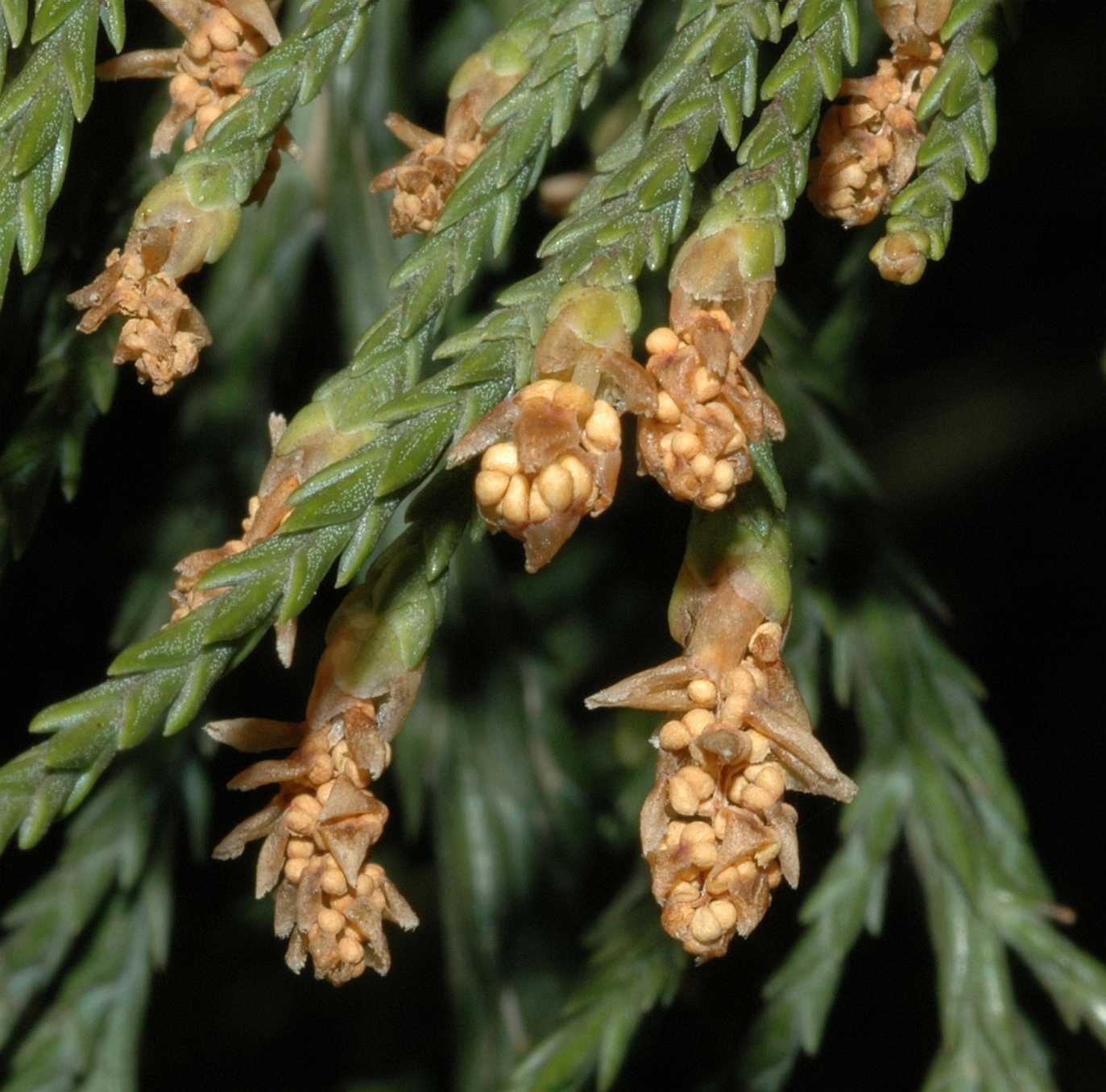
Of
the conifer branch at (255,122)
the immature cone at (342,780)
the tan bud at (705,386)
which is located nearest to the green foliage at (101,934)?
the immature cone at (342,780)

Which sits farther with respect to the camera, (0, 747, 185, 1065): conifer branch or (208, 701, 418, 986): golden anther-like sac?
(0, 747, 185, 1065): conifer branch

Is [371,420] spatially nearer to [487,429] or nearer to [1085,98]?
[487,429]

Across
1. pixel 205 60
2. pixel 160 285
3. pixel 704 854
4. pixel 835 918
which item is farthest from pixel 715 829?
pixel 835 918

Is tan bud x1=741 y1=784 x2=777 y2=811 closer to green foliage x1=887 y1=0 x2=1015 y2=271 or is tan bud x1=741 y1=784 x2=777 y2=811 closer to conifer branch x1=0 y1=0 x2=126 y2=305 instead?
green foliage x1=887 y1=0 x2=1015 y2=271

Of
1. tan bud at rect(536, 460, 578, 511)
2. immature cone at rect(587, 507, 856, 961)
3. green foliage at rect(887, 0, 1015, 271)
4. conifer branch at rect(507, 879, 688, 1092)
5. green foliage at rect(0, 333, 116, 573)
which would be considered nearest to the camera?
tan bud at rect(536, 460, 578, 511)

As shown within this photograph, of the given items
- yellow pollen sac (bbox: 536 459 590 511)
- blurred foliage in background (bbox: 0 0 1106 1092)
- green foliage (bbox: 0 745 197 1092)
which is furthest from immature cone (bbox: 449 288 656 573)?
green foliage (bbox: 0 745 197 1092)

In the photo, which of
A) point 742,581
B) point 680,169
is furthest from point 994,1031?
point 680,169
